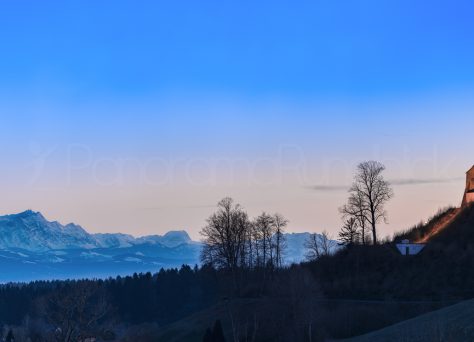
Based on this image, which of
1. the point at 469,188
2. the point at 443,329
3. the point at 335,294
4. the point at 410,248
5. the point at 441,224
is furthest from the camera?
the point at 469,188

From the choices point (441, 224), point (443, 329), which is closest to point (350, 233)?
point (441, 224)

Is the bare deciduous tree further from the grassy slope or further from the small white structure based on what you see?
the grassy slope

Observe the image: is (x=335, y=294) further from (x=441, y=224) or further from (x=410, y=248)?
(x=441, y=224)

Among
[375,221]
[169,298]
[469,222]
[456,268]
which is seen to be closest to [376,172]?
[375,221]

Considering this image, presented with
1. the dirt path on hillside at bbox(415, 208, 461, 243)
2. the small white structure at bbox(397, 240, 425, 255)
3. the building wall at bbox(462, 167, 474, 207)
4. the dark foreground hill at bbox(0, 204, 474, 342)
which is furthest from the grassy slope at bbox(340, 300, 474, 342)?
the building wall at bbox(462, 167, 474, 207)

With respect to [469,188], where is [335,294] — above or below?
below

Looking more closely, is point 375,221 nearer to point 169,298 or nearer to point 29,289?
point 169,298

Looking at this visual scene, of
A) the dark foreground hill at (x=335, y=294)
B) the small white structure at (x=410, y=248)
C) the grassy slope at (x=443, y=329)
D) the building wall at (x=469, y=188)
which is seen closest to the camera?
the grassy slope at (x=443, y=329)

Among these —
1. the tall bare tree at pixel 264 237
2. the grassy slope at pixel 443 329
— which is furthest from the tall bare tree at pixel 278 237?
Result: the grassy slope at pixel 443 329

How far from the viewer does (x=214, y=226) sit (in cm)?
8569

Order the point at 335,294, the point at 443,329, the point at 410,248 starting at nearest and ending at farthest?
the point at 443,329
the point at 335,294
the point at 410,248

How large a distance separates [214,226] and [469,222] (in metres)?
30.9

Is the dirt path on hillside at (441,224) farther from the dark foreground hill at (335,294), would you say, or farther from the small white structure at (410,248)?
the small white structure at (410,248)

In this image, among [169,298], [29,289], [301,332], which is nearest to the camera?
[301,332]
